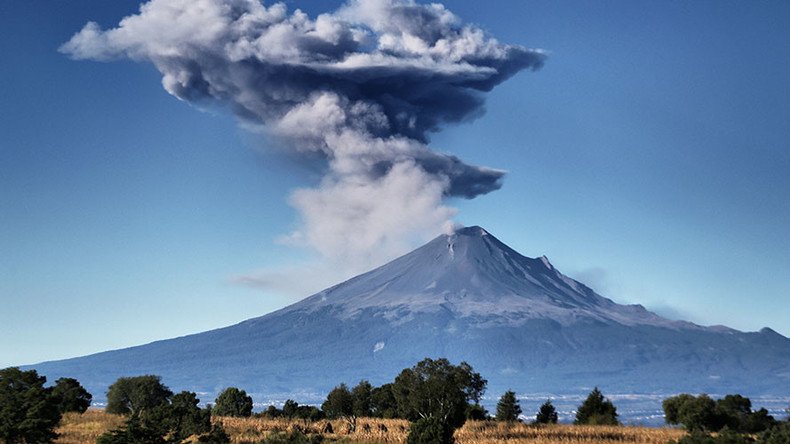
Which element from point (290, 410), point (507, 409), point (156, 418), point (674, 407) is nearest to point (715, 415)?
point (674, 407)

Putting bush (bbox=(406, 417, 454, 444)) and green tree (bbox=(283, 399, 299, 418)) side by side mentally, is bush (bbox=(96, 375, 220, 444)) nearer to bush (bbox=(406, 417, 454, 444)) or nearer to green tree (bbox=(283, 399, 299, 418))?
bush (bbox=(406, 417, 454, 444))

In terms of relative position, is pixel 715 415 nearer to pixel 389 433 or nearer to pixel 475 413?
pixel 475 413

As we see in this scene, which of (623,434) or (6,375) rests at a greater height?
(6,375)

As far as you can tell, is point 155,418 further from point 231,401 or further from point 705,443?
point 231,401

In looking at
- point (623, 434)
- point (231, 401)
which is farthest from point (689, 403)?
point (231, 401)

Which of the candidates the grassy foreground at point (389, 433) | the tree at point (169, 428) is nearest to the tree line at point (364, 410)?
the tree at point (169, 428)
